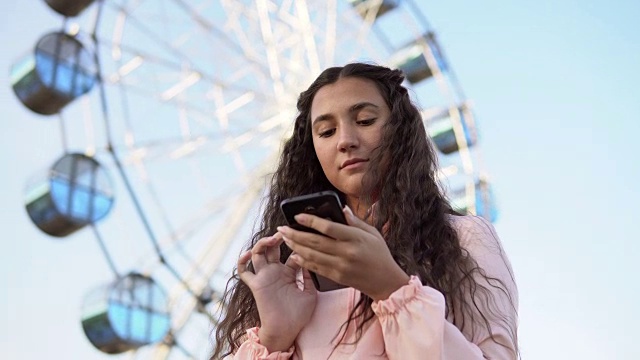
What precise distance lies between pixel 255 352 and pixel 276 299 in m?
0.09

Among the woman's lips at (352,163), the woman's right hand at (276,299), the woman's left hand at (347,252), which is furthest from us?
the woman's lips at (352,163)

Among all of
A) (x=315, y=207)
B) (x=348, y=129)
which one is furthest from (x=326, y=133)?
(x=315, y=207)

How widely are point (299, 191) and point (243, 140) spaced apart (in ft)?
24.3

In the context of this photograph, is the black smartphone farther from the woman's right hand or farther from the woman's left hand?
the woman's right hand

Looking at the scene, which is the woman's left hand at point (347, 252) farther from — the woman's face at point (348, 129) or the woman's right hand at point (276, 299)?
the woman's face at point (348, 129)

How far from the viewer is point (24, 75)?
8758 millimetres

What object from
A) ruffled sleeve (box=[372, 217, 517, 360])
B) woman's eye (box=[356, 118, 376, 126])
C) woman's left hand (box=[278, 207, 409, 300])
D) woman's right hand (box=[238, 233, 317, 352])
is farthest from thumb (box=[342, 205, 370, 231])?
woman's eye (box=[356, 118, 376, 126])

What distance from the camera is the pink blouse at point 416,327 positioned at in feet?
4.41

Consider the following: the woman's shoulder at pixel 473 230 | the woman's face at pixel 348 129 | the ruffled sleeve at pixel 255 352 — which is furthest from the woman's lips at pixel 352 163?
the ruffled sleeve at pixel 255 352

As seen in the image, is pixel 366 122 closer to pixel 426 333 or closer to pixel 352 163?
pixel 352 163

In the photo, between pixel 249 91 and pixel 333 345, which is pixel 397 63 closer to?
pixel 249 91

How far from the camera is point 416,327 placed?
134cm

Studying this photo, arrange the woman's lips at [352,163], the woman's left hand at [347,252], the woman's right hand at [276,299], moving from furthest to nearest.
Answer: the woman's lips at [352,163] → the woman's right hand at [276,299] → the woman's left hand at [347,252]

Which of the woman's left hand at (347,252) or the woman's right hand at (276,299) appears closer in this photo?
the woman's left hand at (347,252)
